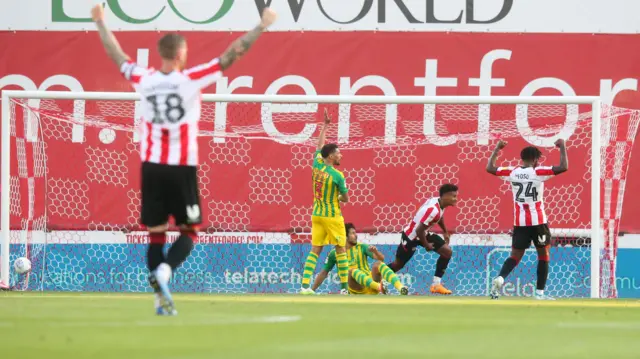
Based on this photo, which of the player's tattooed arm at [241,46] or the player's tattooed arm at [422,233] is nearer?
the player's tattooed arm at [241,46]

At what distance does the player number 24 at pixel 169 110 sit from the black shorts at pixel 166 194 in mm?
302

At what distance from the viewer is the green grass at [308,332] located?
4.95 metres

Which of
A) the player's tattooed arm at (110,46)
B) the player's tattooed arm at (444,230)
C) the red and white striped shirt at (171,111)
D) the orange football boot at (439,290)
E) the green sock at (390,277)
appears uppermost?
the player's tattooed arm at (110,46)

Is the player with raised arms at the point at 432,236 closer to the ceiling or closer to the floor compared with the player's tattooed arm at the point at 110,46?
closer to the floor

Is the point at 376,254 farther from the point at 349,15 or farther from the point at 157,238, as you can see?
the point at 157,238

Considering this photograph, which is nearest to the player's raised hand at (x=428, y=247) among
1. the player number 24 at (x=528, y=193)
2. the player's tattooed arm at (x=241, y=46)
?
the player number 24 at (x=528, y=193)

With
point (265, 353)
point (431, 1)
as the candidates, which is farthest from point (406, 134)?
point (265, 353)

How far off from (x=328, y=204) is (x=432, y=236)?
5.43 feet

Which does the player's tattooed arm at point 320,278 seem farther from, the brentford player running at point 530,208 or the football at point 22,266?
the football at point 22,266

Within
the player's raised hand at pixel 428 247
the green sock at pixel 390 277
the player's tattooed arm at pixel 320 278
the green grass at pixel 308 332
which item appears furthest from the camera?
the player's tattooed arm at pixel 320 278

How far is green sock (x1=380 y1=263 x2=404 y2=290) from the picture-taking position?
13.0 m

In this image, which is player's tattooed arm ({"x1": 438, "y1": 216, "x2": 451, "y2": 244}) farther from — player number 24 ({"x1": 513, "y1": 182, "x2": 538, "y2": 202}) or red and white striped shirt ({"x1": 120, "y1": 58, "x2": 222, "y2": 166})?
red and white striped shirt ({"x1": 120, "y1": 58, "x2": 222, "y2": 166})

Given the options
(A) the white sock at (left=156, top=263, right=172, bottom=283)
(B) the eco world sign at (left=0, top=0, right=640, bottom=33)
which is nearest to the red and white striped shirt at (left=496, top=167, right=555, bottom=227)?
(B) the eco world sign at (left=0, top=0, right=640, bottom=33)

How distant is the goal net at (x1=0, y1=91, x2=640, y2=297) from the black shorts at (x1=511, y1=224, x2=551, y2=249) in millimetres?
2623
